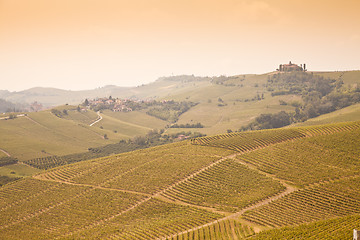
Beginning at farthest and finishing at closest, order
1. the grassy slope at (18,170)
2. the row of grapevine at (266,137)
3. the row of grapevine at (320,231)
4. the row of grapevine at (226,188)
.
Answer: the grassy slope at (18,170), the row of grapevine at (266,137), the row of grapevine at (226,188), the row of grapevine at (320,231)

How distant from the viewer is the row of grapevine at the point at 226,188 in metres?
65.2

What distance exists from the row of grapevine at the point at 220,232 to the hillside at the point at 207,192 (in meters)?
0.17

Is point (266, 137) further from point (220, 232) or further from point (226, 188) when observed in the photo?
point (220, 232)

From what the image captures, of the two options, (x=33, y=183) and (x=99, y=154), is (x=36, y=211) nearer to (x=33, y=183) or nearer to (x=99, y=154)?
(x=33, y=183)

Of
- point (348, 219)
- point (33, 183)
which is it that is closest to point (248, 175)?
point (348, 219)

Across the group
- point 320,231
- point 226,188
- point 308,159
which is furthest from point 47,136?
point 320,231

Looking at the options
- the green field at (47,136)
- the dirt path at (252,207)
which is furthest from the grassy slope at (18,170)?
the dirt path at (252,207)

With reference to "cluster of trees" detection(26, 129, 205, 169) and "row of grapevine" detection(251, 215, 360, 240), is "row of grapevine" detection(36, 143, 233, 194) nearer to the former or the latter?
"cluster of trees" detection(26, 129, 205, 169)

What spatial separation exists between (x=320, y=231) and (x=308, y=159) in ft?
118

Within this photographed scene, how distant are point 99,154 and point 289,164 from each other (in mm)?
91026

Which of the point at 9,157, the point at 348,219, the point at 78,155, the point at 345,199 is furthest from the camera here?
the point at 78,155

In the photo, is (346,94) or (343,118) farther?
(346,94)

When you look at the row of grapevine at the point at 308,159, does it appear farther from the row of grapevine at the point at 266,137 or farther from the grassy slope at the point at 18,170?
the grassy slope at the point at 18,170

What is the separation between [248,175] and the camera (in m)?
75.9
